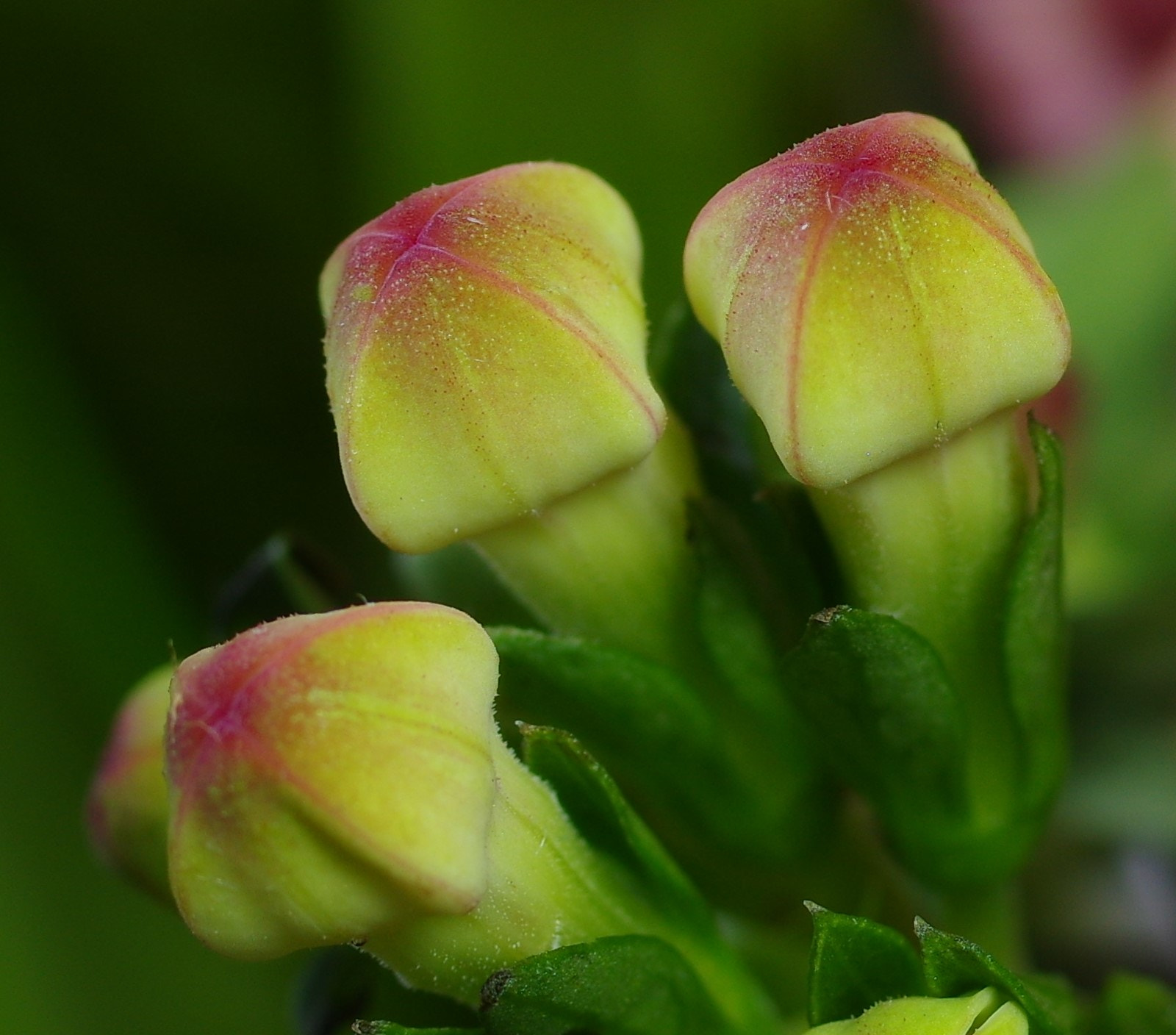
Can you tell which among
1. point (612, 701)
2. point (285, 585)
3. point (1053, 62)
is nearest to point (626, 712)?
point (612, 701)

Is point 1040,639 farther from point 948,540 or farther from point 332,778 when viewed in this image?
point 332,778

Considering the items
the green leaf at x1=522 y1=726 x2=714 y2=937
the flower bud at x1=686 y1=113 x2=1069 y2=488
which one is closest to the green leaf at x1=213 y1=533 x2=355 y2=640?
the green leaf at x1=522 y1=726 x2=714 y2=937

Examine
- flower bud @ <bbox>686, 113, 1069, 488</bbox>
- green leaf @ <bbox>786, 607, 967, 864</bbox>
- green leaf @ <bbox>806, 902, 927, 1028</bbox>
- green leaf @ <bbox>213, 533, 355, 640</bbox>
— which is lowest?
green leaf @ <bbox>806, 902, 927, 1028</bbox>

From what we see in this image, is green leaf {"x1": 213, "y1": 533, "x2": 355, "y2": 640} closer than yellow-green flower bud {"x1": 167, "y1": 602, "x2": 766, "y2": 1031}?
No

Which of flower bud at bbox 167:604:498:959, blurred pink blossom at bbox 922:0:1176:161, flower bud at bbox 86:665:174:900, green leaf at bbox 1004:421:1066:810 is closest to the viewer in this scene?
flower bud at bbox 167:604:498:959

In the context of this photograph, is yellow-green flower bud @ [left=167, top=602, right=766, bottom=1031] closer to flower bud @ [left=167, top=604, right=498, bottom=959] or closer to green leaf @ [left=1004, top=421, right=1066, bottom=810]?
flower bud @ [left=167, top=604, right=498, bottom=959]

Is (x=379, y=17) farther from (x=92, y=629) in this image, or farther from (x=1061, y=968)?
(x=1061, y=968)
